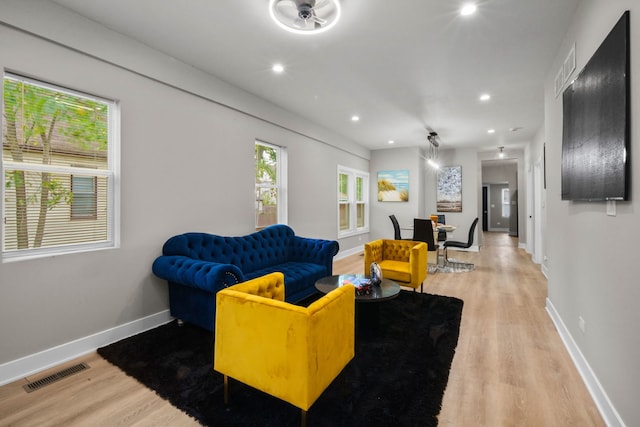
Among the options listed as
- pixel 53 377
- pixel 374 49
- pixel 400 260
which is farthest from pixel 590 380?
pixel 53 377

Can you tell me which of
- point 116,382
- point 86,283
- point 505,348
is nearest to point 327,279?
point 505,348

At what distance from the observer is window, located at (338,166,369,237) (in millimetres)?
7154

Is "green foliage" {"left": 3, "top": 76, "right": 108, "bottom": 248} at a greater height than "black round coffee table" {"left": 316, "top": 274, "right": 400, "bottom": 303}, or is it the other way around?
"green foliage" {"left": 3, "top": 76, "right": 108, "bottom": 248}

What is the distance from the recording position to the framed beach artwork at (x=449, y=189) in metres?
8.28

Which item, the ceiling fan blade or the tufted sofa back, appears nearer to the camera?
the ceiling fan blade

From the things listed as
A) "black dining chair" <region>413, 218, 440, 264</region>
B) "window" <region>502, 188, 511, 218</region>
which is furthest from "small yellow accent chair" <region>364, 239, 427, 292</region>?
"window" <region>502, 188, 511, 218</region>

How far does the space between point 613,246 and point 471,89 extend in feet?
9.86

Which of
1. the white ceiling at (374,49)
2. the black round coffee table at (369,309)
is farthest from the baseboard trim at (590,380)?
the white ceiling at (374,49)

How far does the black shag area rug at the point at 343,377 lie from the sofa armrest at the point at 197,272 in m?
0.59

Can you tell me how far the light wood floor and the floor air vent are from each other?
0.14ft

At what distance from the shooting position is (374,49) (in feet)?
9.89

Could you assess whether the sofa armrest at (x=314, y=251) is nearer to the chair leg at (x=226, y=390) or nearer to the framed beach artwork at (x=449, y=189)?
Answer: the chair leg at (x=226, y=390)

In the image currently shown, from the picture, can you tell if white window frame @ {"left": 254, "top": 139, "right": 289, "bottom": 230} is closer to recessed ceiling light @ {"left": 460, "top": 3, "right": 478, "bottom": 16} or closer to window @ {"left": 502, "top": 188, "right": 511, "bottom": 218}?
recessed ceiling light @ {"left": 460, "top": 3, "right": 478, "bottom": 16}

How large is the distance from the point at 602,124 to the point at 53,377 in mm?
4153
